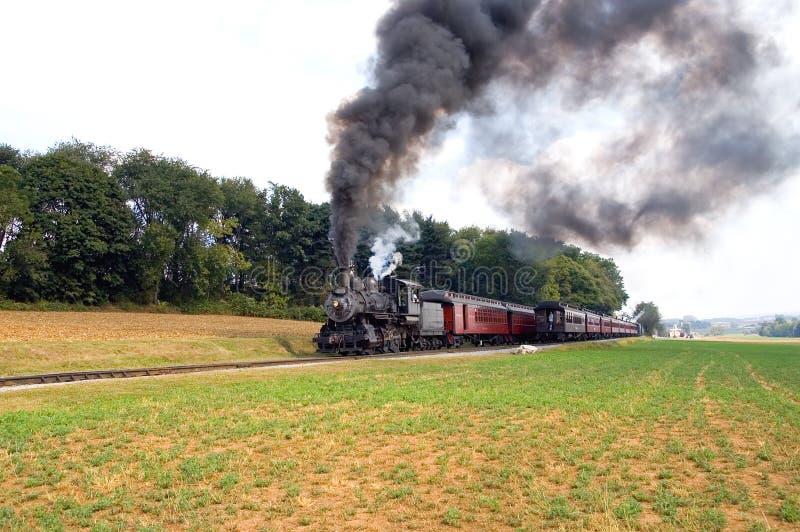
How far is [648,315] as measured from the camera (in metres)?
155

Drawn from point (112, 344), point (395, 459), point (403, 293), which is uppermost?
point (403, 293)

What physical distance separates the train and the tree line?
487cm

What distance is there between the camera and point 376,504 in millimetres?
7227

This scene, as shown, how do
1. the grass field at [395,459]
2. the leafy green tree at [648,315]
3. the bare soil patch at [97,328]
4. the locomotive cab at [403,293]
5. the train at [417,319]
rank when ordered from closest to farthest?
the grass field at [395,459], the train at [417,319], the bare soil patch at [97,328], the locomotive cab at [403,293], the leafy green tree at [648,315]

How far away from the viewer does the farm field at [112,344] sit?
74.4ft

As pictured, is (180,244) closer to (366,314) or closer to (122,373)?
(366,314)

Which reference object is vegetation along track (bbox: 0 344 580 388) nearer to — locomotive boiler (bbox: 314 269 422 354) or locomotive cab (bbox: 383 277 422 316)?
locomotive boiler (bbox: 314 269 422 354)

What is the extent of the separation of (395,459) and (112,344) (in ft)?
69.6

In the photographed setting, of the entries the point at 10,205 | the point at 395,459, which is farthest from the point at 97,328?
the point at 395,459

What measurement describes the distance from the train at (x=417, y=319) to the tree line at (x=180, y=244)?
4.87 metres

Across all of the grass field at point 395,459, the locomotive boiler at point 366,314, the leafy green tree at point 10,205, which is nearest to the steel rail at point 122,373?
the locomotive boiler at point 366,314

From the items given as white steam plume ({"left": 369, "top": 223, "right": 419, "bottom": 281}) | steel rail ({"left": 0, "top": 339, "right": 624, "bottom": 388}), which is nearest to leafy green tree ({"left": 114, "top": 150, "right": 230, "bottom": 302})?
white steam plume ({"left": 369, "top": 223, "right": 419, "bottom": 281})

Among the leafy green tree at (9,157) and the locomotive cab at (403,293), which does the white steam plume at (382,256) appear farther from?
the leafy green tree at (9,157)

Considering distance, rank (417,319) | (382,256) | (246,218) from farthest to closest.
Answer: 1. (246,218)
2. (382,256)
3. (417,319)
